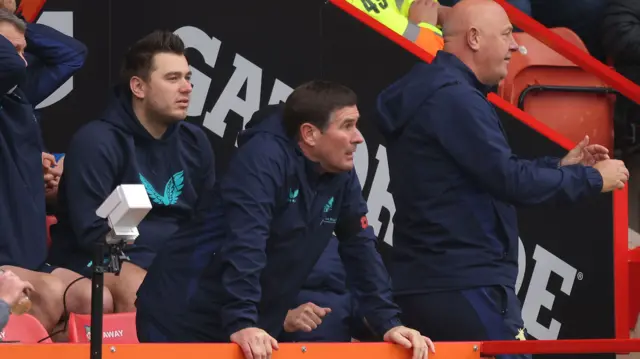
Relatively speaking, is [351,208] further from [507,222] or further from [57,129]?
[57,129]

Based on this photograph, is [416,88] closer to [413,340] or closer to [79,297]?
[413,340]

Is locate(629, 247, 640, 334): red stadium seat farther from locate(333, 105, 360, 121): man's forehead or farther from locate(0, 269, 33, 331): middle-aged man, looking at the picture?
locate(0, 269, 33, 331): middle-aged man

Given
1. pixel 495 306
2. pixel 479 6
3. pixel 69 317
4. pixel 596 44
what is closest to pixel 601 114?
pixel 596 44

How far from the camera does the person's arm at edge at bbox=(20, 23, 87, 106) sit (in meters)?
5.71

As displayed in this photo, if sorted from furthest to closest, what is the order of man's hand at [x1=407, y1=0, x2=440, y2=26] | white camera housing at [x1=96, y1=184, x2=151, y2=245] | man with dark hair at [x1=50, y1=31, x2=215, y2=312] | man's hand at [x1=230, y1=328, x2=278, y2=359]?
man's hand at [x1=407, y1=0, x2=440, y2=26]
man with dark hair at [x1=50, y1=31, x2=215, y2=312]
man's hand at [x1=230, y1=328, x2=278, y2=359]
white camera housing at [x1=96, y1=184, x2=151, y2=245]

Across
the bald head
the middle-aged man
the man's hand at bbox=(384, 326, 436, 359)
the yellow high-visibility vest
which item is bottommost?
the man's hand at bbox=(384, 326, 436, 359)

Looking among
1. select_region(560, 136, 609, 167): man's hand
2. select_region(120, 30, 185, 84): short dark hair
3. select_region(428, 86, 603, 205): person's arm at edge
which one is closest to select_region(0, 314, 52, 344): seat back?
select_region(120, 30, 185, 84): short dark hair

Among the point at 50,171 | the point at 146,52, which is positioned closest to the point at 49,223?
the point at 50,171

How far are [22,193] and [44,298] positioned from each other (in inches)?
17.5

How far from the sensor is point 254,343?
3762mm

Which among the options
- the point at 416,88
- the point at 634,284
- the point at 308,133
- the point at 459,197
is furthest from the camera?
the point at 634,284

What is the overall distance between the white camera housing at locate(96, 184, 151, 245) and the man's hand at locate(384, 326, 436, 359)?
120 centimetres

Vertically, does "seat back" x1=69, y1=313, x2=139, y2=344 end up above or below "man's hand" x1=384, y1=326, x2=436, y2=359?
below

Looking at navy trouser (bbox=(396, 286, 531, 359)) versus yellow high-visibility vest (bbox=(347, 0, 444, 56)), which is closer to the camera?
navy trouser (bbox=(396, 286, 531, 359))
